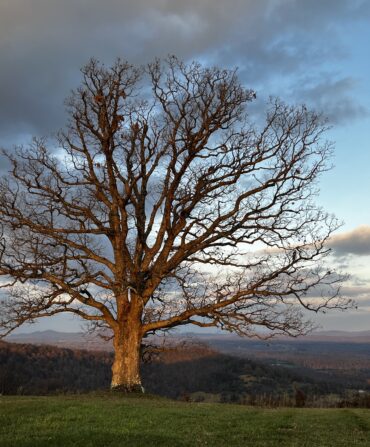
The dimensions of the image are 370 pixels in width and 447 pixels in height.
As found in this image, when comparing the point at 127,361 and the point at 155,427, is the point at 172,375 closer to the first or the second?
the point at 127,361

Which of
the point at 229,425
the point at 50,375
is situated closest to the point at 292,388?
the point at 50,375

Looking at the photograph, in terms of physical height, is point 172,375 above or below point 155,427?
below

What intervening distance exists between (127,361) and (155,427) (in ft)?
40.1

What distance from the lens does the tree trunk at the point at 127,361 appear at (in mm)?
27078

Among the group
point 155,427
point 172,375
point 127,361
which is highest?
point 127,361

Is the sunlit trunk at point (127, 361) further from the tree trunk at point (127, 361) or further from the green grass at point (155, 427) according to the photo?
the green grass at point (155, 427)

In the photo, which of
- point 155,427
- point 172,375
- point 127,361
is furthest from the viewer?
point 172,375

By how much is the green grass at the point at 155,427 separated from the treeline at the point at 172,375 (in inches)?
3224

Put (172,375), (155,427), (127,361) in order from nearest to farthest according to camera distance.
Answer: (155,427) → (127,361) → (172,375)

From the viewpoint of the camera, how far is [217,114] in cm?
2886

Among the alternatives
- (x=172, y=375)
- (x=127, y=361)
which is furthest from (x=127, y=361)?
(x=172, y=375)

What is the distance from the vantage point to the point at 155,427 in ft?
51.1

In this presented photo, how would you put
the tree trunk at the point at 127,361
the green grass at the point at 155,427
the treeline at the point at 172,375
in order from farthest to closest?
the treeline at the point at 172,375
the tree trunk at the point at 127,361
the green grass at the point at 155,427

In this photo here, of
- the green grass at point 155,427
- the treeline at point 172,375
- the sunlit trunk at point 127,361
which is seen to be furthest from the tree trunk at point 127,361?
the treeline at point 172,375
